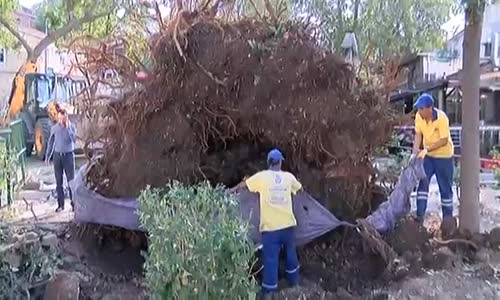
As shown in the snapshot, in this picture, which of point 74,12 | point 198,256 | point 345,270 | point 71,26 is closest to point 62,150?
point 345,270

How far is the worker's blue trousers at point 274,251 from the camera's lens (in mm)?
6598

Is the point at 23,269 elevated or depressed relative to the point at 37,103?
depressed

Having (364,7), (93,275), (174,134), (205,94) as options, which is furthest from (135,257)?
(364,7)

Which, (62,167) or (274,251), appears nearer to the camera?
(274,251)

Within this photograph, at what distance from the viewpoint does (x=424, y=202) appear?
8.69 metres

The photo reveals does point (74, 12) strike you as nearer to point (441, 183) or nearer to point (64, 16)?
point (64, 16)

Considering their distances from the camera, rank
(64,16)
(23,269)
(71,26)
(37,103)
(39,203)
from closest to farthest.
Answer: (23,269)
(39,203)
(71,26)
(64,16)
(37,103)

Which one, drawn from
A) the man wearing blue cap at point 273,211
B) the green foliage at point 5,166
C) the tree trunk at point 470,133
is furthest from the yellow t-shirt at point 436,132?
the green foliage at point 5,166

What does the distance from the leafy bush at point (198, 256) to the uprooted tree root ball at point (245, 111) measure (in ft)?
9.74

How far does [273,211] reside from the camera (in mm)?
6602

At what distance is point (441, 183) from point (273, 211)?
2.99 m

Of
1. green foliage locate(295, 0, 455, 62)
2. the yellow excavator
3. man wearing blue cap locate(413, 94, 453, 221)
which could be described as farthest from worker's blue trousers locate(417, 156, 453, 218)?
the yellow excavator

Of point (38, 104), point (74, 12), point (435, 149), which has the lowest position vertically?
point (435, 149)

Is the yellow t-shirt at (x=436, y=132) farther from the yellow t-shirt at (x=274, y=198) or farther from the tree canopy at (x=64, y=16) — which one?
the tree canopy at (x=64, y=16)
